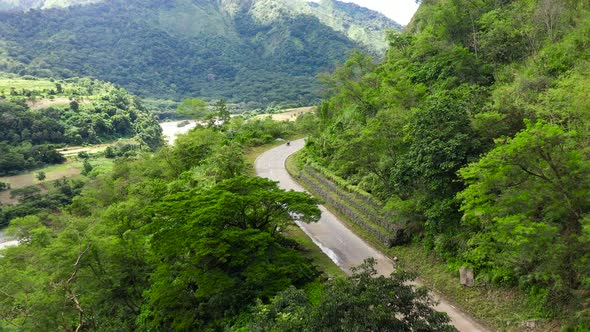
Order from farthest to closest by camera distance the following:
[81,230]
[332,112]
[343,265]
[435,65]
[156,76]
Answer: [156,76], [332,112], [435,65], [81,230], [343,265]

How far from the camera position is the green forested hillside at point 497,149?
1005cm

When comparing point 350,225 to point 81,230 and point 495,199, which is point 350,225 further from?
point 81,230

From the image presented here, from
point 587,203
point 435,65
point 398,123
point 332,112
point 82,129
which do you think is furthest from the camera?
point 82,129

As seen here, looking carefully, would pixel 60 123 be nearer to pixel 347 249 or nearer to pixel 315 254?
pixel 315 254

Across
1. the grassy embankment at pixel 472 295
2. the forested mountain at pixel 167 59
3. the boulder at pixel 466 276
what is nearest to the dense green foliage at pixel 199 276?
the grassy embankment at pixel 472 295

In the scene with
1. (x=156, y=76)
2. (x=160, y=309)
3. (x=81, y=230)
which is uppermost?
(x=160, y=309)

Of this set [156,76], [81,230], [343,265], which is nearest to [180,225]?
[343,265]

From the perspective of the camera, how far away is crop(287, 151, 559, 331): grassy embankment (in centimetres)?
1178

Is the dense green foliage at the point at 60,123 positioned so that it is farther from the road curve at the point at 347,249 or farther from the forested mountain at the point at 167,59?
the road curve at the point at 347,249

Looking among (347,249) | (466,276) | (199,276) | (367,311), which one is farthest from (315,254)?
(367,311)

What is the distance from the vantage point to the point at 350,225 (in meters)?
21.7

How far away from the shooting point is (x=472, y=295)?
44.3 ft

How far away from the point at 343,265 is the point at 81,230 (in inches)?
564

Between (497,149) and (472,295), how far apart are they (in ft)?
18.6
